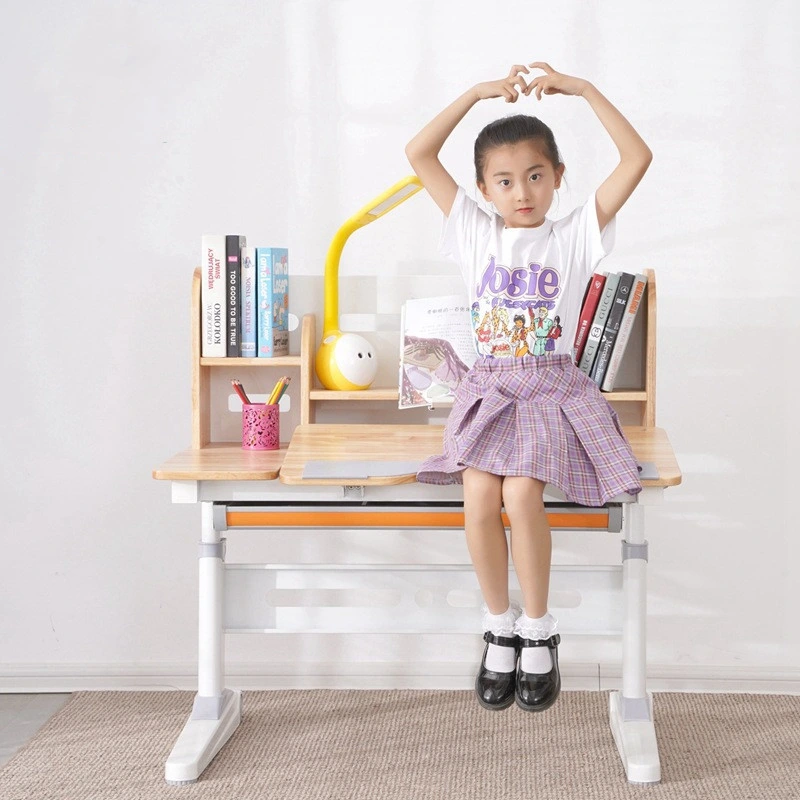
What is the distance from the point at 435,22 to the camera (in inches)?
96.0

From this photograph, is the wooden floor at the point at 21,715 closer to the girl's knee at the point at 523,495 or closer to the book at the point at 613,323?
the girl's knee at the point at 523,495

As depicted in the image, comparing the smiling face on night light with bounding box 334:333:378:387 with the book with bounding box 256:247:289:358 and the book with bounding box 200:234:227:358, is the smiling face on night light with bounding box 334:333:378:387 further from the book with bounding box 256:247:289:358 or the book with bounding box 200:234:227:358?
the book with bounding box 200:234:227:358

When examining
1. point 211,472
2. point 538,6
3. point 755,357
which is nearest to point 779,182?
point 755,357

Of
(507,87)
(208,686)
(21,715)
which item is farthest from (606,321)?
(21,715)

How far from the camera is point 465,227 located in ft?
6.57

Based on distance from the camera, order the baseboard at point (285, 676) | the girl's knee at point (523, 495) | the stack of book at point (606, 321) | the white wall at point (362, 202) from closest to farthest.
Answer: the girl's knee at point (523, 495)
the stack of book at point (606, 321)
the white wall at point (362, 202)
the baseboard at point (285, 676)

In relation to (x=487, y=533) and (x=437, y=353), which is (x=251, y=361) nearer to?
(x=437, y=353)

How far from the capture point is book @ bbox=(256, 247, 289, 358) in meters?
2.26

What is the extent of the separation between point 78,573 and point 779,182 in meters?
1.77

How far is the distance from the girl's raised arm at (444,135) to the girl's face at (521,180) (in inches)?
3.5

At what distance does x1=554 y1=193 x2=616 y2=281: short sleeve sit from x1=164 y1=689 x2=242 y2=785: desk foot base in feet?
3.53

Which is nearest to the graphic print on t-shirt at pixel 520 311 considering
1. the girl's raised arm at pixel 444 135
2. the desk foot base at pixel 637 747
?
the girl's raised arm at pixel 444 135

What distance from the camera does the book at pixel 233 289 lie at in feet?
7.41

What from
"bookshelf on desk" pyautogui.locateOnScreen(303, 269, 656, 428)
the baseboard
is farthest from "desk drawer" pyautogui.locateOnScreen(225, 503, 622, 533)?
the baseboard
